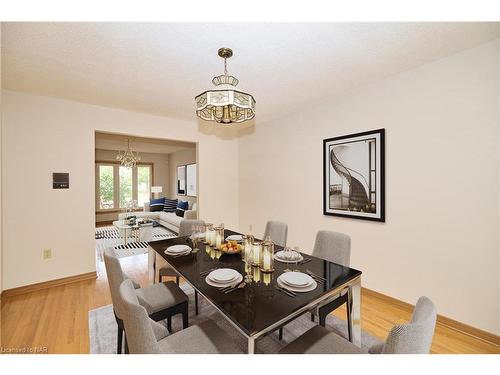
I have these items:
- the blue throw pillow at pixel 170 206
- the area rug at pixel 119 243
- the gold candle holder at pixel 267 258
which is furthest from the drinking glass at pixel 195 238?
the blue throw pillow at pixel 170 206

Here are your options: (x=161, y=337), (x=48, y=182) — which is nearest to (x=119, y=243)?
(x=48, y=182)

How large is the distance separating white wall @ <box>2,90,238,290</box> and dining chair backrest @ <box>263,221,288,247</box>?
2.52m

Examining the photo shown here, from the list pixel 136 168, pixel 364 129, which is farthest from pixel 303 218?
pixel 136 168

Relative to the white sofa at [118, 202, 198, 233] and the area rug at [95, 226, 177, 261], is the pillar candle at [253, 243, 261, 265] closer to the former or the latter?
the area rug at [95, 226, 177, 261]

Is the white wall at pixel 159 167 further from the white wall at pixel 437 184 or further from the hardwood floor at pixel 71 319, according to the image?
the white wall at pixel 437 184

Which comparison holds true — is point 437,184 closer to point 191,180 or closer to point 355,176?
point 355,176

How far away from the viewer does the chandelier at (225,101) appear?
60.4 inches

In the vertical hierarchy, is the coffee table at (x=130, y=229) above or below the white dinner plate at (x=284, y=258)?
below

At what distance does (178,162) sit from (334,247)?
281 inches

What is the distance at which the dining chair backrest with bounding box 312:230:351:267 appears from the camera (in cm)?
191

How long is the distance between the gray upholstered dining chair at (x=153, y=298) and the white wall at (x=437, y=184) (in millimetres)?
2140

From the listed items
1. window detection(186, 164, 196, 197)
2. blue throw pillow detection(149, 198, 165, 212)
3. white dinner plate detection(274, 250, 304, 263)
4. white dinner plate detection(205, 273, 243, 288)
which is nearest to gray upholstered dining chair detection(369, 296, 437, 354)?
white dinner plate detection(205, 273, 243, 288)
